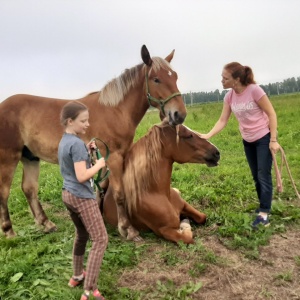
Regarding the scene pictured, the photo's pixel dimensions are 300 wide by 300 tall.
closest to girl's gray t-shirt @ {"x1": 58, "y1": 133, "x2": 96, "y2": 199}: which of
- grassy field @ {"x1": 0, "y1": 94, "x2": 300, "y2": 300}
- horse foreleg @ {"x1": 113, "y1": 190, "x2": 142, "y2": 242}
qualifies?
A: grassy field @ {"x1": 0, "y1": 94, "x2": 300, "y2": 300}

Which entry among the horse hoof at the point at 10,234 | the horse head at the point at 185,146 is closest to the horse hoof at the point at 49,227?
the horse hoof at the point at 10,234

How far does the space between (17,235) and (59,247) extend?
3.80 feet

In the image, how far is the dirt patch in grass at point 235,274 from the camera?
3012 millimetres

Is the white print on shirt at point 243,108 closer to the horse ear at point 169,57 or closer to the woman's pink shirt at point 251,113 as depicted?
the woman's pink shirt at point 251,113

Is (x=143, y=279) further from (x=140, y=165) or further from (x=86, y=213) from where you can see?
(x=140, y=165)

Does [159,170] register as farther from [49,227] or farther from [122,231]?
[49,227]

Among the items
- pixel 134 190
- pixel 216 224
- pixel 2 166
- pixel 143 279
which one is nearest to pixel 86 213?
pixel 143 279

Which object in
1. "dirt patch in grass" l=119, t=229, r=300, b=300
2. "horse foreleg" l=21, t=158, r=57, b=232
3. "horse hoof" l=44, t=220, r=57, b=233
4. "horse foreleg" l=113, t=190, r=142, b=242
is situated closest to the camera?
"dirt patch in grass" l=119, t=229, r=300, b=300

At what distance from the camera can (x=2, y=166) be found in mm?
4805

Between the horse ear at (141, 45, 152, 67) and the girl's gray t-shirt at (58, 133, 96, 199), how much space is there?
1842mm

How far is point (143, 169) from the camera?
4090mm

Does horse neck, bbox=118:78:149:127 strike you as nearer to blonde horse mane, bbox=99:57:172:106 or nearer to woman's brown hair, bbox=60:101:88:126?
blonde horse mane, bbox=99:57:172:106

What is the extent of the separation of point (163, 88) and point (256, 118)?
4.12 feet

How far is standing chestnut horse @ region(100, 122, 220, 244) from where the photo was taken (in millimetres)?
4043
